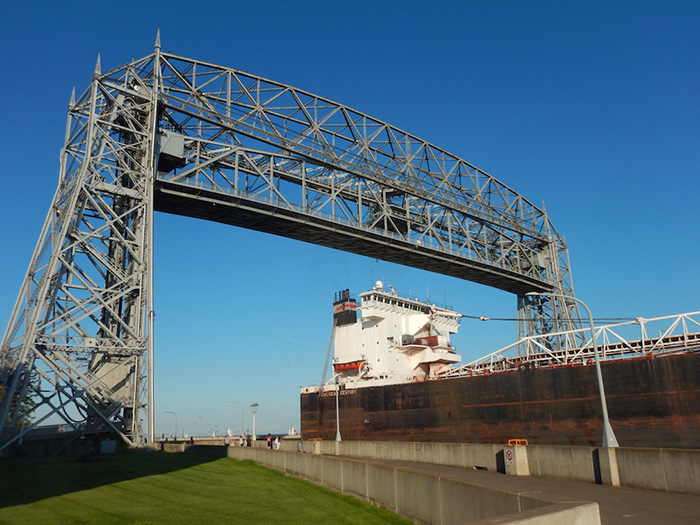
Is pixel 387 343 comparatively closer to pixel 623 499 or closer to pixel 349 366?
pixel 349 366

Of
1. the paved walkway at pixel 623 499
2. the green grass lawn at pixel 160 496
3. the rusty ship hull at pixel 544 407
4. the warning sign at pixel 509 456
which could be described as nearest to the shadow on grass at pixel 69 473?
the green grass lawn at pixel 160 496

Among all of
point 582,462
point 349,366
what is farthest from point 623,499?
point 349,366

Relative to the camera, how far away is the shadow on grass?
40.7 feet

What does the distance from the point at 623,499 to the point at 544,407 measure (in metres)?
17.0

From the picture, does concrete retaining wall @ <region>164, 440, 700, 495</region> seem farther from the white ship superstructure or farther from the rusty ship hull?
the white ship superstructure

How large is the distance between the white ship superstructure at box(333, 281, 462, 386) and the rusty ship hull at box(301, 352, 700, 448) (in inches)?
125

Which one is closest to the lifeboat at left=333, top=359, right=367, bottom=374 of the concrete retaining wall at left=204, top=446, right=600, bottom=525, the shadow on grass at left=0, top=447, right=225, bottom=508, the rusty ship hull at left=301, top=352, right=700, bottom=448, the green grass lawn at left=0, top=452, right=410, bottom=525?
the rusty ship hull at left=301, top=352, right=700, bottom=448

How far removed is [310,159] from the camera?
3834 centimetres

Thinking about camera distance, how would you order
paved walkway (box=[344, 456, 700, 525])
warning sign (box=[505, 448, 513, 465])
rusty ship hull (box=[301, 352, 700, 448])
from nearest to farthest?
paved walkway (box=[344, 456, 700, 525]), warning sign (box=[505, 448, 513, 465]), rusty ship hull (box=[301, 352, 700, 448])

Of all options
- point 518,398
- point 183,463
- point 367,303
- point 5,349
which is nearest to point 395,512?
point 183,463

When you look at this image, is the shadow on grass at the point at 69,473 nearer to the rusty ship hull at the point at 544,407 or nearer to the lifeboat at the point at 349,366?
the rusty ship hull at the point at 544,407

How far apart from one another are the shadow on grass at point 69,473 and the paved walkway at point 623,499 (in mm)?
8549

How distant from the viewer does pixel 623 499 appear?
1141 cm

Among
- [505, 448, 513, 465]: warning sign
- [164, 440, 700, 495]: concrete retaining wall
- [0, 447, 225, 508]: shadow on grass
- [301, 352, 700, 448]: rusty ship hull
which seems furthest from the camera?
[301, 352, 700, 448]: rusty ship hull
